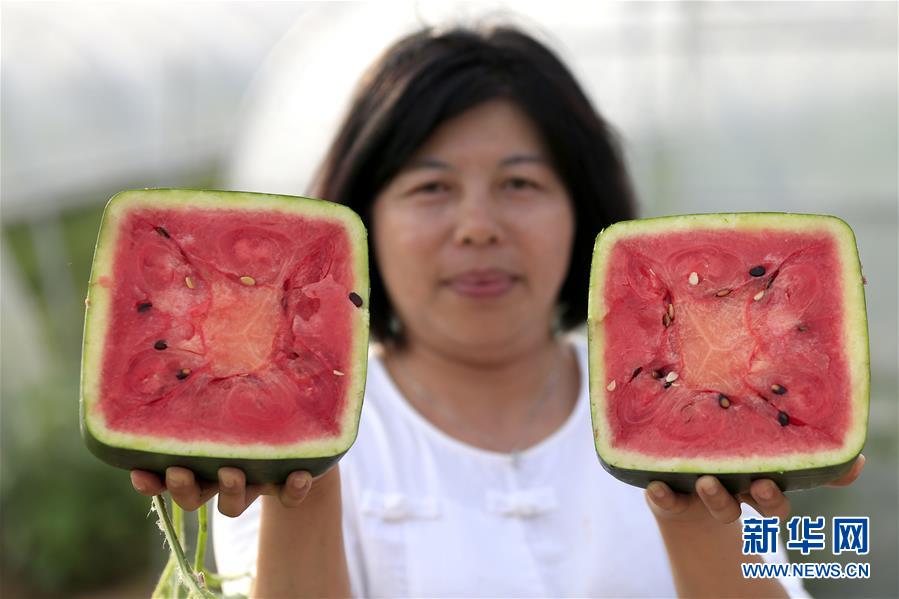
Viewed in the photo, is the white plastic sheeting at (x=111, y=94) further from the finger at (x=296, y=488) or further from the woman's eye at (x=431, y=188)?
the finger at (x=296, y=488)

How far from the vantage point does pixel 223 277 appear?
2.01m

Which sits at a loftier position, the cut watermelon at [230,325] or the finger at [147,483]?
the cut watermelon at [230,325]

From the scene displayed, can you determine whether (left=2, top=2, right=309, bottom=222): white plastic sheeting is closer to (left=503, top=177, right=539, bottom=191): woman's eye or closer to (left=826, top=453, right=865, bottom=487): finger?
(left=503, top=177, right=539, bottom=191): woman's eye

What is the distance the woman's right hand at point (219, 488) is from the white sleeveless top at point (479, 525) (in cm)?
60

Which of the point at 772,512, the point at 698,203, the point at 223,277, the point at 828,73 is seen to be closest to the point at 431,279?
the point at 223,277

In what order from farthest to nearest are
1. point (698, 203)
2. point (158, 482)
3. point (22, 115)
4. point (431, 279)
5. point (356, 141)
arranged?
point (22, 115) < point (698, 203) < point (356, 141) < point (431, 279) < point (158, 482)

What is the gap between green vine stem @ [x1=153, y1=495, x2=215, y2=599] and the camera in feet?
6.23

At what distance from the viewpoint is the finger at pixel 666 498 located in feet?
6.48

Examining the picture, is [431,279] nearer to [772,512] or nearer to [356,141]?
[356,141]

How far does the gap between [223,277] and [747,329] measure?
1088mm

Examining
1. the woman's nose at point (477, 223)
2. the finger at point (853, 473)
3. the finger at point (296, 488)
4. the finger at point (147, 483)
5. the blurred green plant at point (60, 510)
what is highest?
the woman's nose at point (477, 223)

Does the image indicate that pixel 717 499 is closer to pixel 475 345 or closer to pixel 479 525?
pixel 479 525

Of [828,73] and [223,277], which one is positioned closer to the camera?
[223,277]

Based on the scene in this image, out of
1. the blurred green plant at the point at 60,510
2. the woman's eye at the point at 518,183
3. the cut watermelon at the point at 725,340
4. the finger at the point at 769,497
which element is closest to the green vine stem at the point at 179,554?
the cut watermelon at the point at 725,340
